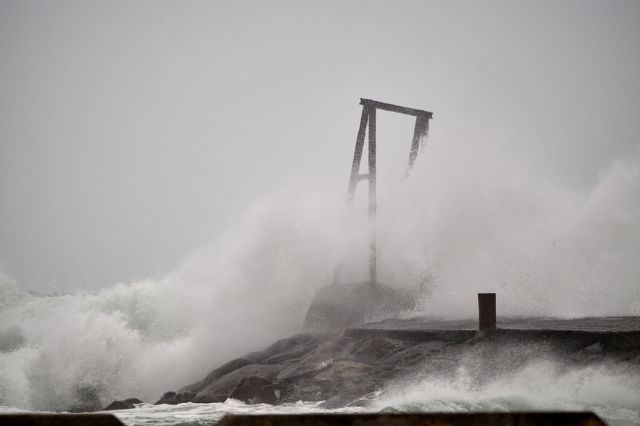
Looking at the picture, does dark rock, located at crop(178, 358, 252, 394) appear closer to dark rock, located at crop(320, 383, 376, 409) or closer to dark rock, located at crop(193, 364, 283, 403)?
dark rock, located at crop(193, 364, 283, 403)

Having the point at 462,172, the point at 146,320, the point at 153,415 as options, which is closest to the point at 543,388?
the point at 153,415

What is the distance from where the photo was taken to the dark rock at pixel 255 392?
770 centimetres

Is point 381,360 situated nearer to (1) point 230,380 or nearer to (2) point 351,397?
(2) point 351,397

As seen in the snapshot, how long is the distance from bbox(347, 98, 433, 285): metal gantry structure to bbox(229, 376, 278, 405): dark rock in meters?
6.34

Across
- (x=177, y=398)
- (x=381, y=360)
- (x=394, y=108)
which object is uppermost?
(x=394, y=108)

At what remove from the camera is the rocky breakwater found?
20.8 ft

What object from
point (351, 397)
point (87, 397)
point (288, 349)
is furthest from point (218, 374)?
point (87, 397)

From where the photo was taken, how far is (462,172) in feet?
53.1

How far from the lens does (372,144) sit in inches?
572

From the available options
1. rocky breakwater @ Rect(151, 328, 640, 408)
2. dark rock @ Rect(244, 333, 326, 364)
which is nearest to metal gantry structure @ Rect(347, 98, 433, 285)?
dark rock @ Rect(244, 333, 326, 364)

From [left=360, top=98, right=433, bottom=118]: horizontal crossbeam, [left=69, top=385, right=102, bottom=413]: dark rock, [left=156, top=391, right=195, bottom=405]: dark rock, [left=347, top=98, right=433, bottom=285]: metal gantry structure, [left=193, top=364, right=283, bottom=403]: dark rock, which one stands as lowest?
[left=69, top=385, right=102, bottom=413]: dark rock

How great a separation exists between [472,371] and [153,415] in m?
4.62

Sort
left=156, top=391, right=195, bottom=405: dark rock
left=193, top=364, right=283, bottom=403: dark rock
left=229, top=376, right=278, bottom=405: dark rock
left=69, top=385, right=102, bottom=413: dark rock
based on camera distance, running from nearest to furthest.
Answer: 1. left=229, top=376, right=278, bottom=405: dark rock
2. left=193, top=364, right=283, bottom=403: dark rock
3. left=156, top=391, right=195, bottom=405: dark rock
4. left=69, top=385, right=102, bottom=413: dark rock

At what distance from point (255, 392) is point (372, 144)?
8.60m
